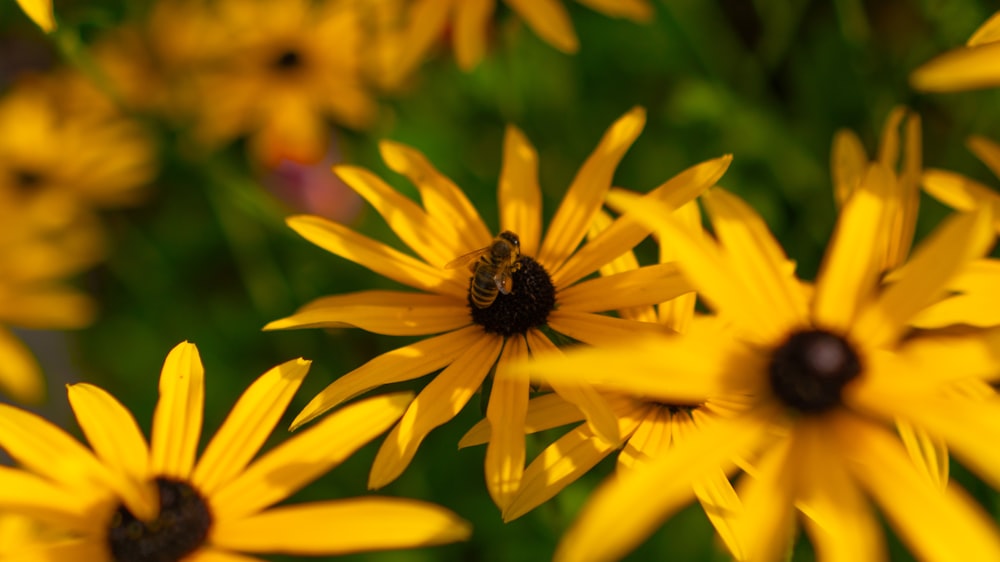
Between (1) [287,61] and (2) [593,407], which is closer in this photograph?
(2) [593,407]

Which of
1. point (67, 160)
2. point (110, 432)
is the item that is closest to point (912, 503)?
point (110, 432)

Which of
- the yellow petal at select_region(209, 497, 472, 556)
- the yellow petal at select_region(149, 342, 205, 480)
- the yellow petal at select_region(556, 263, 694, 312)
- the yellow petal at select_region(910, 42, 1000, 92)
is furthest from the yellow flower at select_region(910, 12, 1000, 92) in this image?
the yellow petal at select_region(149, 342, 205, 480)

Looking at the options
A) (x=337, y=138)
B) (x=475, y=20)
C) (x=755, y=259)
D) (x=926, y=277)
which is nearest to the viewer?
(x=926, y=277)

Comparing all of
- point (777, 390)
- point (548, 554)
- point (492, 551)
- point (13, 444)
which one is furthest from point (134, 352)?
point (777, 390)

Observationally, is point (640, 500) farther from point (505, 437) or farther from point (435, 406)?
point (435, 406)

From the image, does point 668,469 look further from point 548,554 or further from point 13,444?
point 548,554

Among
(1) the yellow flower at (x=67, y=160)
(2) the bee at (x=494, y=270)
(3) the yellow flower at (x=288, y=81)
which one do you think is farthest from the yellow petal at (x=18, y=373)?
(2) the bee at (x=494, y=270)

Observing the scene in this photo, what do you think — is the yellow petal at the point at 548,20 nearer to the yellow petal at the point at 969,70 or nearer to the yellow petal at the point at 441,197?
the yellow petal at the point at 441,197
